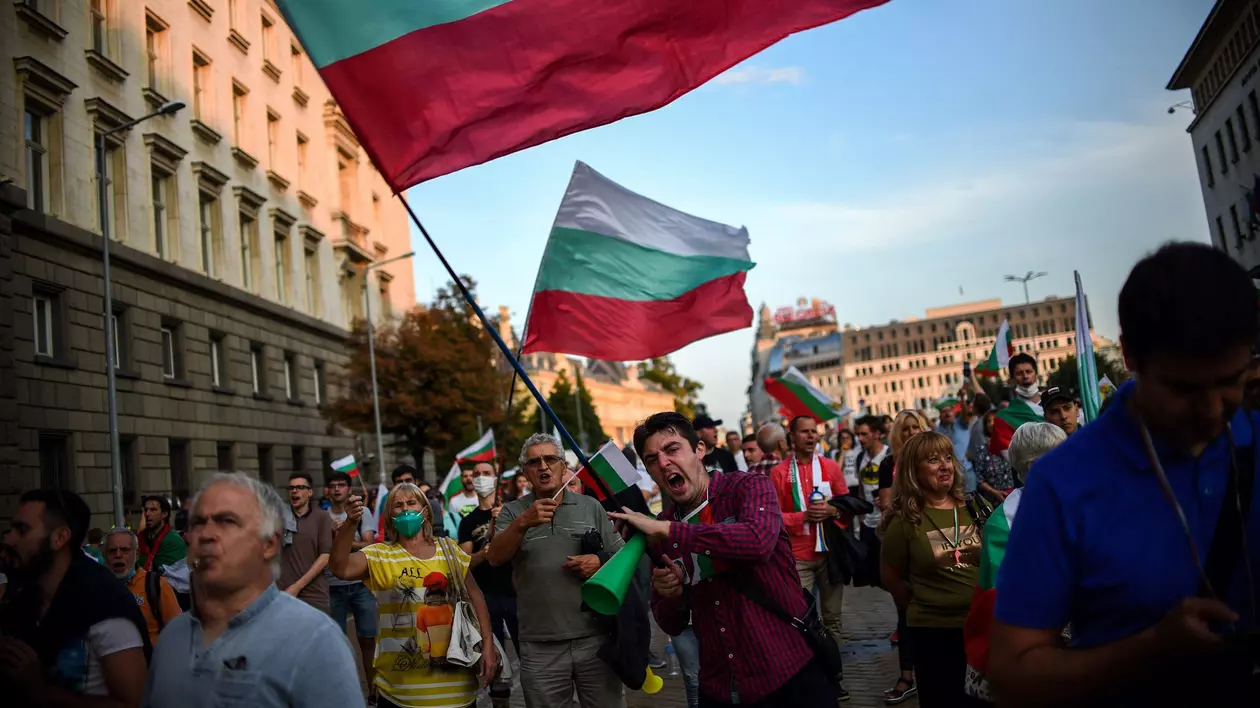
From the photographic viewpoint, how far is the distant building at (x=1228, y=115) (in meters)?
41.9

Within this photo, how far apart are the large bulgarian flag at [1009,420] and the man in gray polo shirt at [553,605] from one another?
13.4 ft

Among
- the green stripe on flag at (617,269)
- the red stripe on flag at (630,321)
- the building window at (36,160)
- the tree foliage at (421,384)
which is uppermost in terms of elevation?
the building window at (36,160)

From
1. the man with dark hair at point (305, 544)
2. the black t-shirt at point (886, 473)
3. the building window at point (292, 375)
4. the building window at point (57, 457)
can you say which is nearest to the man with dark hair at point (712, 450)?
the black t-shirt at point (886, 473)

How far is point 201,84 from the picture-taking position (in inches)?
1201

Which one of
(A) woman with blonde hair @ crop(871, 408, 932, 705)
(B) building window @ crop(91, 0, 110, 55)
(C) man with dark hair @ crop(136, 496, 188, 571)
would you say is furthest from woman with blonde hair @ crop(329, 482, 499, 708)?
(B) building window @ crop(91, 0, 110, 55)

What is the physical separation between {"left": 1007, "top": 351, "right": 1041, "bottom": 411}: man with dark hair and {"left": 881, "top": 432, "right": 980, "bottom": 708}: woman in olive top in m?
3.68

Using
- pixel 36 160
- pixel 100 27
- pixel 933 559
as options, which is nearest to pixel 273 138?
pixel 100 27

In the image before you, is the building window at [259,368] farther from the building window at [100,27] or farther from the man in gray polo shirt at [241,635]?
the man in gray polo shirt at [241,635]

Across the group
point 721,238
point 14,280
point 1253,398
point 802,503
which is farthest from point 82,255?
point 1253,398

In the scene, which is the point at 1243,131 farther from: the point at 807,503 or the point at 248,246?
the point at 807,503

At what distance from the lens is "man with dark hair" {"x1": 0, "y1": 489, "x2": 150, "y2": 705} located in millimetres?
3324

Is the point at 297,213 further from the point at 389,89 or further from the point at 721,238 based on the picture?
the point at 389,89

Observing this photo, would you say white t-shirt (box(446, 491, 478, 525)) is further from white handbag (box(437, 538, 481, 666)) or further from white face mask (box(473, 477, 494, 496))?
white handbag (box(437, 538, 481, 666))

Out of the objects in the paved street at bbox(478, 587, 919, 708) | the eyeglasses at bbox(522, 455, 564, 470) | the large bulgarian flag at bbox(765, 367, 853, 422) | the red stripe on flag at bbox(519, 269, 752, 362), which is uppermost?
the red stripe on flag at bbox(519, 269, 752, 362)
